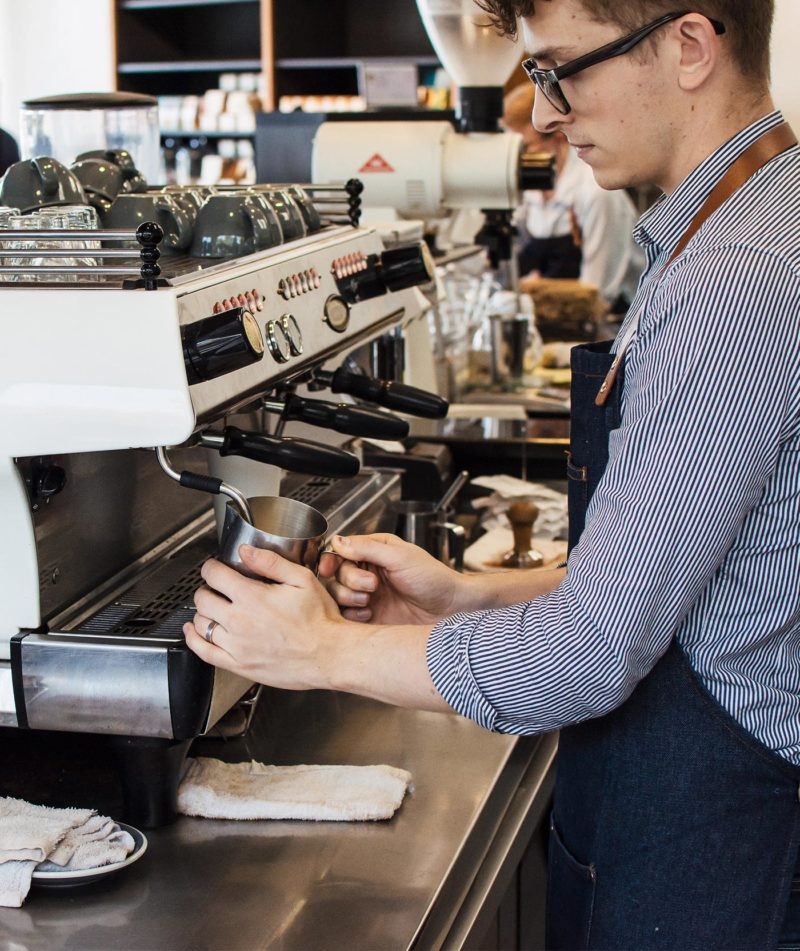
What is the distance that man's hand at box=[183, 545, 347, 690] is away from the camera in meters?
1.03

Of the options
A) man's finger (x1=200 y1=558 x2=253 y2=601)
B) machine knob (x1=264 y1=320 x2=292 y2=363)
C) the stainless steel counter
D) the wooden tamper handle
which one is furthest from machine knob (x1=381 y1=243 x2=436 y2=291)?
man's finger (x1=200 y1=558 x2=253 y2=601)

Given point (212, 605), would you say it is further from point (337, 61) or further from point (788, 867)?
point (337, 61)

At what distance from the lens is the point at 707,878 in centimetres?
105

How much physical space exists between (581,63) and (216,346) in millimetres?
378

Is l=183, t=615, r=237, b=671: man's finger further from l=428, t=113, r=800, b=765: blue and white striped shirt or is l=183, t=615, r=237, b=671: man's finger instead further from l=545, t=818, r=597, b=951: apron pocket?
l=545, t=818, r=597, b=951: apron pocket

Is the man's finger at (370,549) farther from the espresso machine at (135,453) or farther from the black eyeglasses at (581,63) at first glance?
the black eyeglasses at (581,63)

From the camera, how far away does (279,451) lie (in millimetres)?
1164

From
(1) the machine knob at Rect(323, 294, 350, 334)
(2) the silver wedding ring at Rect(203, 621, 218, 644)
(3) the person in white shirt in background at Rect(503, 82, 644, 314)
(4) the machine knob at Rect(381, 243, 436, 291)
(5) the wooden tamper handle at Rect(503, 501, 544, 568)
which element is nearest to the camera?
(2) the silver wedding ring at Rect(203, 621, 218, 644)

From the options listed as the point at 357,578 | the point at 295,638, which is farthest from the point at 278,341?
the point at 295,638

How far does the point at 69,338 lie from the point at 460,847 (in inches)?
23.5

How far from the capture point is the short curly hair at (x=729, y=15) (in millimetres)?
903

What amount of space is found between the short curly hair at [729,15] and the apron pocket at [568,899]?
700 millimetres

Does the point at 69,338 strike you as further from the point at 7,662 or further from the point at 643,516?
the point at 643,516

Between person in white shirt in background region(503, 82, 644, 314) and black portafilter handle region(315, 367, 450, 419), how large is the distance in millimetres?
3612
